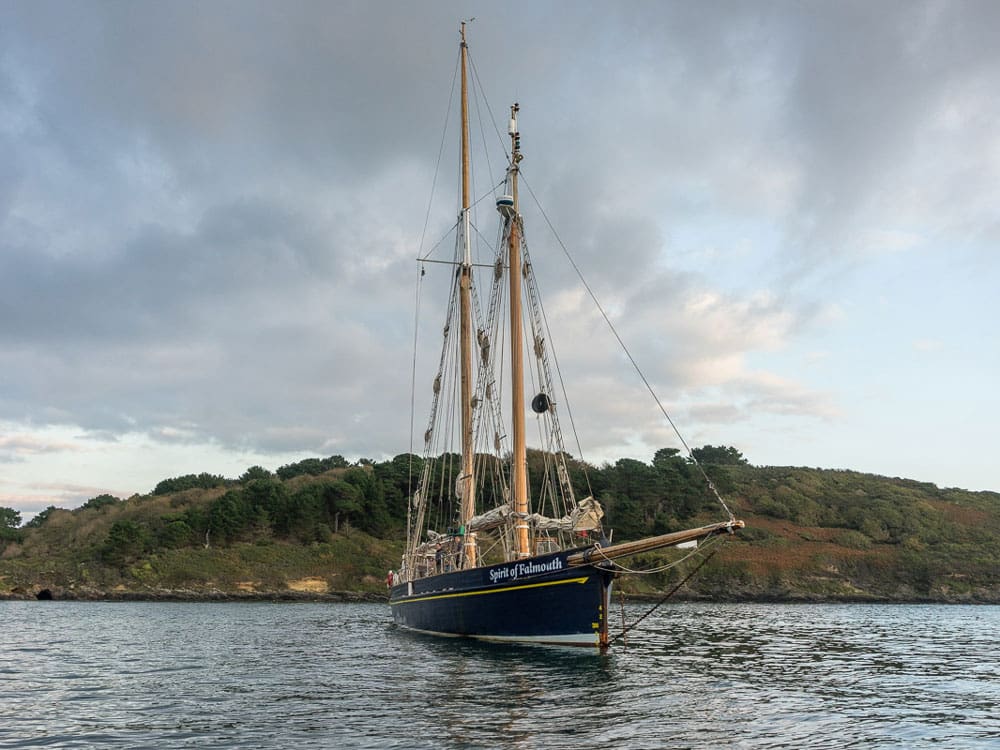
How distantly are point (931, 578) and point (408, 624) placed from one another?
87665 mm

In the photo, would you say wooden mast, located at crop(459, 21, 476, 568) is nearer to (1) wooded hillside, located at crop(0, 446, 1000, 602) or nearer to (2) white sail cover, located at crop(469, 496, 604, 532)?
(2) white sail cover, located at crop(469, 496, 604, 532)

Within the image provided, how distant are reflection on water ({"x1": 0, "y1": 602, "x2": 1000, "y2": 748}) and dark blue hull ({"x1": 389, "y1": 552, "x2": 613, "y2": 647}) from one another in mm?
766

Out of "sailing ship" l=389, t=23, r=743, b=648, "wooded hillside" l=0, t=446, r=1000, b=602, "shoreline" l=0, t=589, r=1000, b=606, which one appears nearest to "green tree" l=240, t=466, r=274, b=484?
"wooded hillside" l=0, t=446, r=1000, b=602

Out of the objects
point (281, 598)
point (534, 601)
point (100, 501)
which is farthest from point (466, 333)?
point (100, 501)

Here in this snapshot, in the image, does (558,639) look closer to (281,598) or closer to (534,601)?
(534,601)

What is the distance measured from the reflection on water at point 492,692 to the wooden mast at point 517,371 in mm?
5808

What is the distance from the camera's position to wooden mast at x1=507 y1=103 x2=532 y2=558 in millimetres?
35406

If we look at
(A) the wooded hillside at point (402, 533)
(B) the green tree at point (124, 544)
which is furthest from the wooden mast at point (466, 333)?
(B) the green tree at point (124, 544)

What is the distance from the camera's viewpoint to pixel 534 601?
3100cm

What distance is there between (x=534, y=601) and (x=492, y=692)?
9412 mm

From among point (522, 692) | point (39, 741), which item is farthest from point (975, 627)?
point (39, 741)

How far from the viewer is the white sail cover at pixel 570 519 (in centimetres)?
3294

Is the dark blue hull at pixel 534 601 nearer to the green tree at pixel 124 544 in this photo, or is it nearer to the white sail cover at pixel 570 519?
the white sail cover at pixel 570 519

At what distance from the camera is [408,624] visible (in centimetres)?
4662
